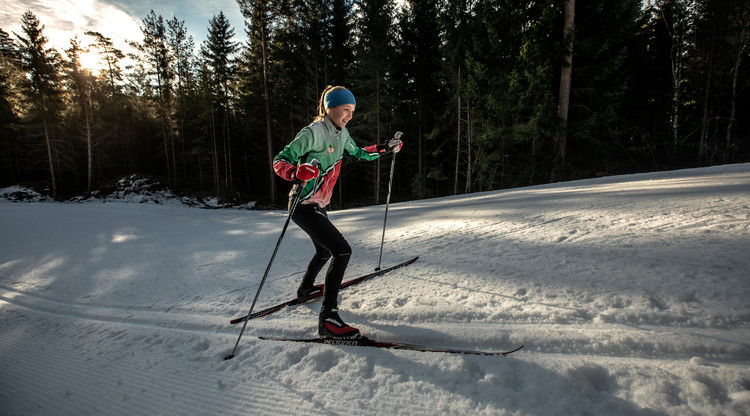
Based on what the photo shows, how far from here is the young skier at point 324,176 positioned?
2316 mm

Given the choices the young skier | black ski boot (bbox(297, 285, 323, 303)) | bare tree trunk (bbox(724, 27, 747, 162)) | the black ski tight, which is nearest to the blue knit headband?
the young skier

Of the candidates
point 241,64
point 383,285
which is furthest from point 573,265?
point 241,64

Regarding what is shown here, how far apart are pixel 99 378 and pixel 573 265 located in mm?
4003

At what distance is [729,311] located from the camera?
1.74 m

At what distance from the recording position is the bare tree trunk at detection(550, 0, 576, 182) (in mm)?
10586

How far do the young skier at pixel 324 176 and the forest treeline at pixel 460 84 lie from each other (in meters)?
11.2

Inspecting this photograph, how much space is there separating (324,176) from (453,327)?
1.71m

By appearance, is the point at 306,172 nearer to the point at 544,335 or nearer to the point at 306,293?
the point at 306,293

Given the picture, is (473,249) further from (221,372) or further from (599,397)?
(221,372)

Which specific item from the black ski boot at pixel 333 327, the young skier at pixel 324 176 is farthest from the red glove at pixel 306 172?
the black ski boot at pixel 333 327

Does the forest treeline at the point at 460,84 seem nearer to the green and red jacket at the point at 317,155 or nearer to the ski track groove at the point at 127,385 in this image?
the green and red jacket at the point at 317,155

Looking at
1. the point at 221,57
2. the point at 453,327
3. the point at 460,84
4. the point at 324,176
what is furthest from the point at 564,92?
the point at 221,57

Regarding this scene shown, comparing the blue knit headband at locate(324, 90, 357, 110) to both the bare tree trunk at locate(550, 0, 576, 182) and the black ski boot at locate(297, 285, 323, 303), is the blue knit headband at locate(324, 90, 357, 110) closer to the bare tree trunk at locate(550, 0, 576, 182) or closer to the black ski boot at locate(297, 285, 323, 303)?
the black ski boot at locate(297, 285, 323, 303)

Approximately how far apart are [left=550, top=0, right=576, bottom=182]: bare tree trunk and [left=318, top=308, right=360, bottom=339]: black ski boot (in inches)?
489
